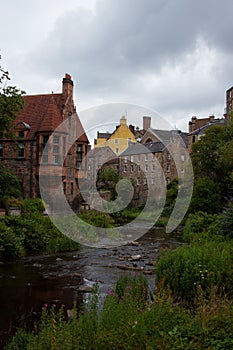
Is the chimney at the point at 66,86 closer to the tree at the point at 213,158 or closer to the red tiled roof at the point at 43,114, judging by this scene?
the red tiled roof at the point at 43,114

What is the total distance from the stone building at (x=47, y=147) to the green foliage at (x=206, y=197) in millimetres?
10347

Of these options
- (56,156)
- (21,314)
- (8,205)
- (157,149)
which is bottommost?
(21,314)

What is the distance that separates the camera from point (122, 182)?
4988 cm

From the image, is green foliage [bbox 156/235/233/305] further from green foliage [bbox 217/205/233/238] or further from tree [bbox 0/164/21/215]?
tree [bbox 0/164/21/215]

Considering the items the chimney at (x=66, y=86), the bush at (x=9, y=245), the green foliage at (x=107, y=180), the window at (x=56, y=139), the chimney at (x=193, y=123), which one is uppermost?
the chimney at (x=193, y=123)

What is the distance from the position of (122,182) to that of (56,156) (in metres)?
21.6

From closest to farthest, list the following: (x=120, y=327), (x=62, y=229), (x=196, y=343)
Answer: (x=196, y=343) → (x=120, y=327) → (x=62, y=229)

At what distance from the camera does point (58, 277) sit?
541 inches

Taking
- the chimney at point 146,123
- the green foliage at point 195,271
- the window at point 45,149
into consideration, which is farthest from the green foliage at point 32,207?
the chimney at point 146,123

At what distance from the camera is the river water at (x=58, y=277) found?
9.89 m

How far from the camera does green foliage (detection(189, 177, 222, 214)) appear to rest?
31.7 m

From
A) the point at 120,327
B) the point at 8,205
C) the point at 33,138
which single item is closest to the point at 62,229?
the point at 8,205

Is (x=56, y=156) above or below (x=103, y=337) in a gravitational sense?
above

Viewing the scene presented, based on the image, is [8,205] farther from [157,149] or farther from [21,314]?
[157,149]
